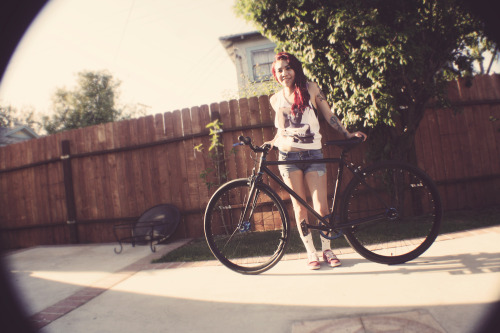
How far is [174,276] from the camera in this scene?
2377mm

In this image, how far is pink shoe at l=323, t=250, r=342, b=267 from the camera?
6.92 feet

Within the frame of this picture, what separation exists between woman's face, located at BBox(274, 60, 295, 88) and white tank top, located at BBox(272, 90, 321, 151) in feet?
0.57

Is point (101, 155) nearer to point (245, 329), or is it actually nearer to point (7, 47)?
point (7, 47)

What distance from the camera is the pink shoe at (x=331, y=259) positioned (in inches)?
83.0

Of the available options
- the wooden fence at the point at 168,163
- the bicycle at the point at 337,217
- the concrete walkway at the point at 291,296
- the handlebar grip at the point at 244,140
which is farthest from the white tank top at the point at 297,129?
the wooden fence at the point at 168,163

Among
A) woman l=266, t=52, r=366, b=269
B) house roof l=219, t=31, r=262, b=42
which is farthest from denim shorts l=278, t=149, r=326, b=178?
house roof l=219, t=31, r=262, b=42

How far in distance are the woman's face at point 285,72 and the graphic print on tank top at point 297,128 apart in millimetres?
241

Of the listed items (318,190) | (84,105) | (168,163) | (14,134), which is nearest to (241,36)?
(168,163)

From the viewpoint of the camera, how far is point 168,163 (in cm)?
444

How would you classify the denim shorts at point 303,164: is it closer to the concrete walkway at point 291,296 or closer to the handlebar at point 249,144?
the handlebar at point 249,144

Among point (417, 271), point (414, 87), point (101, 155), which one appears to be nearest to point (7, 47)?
point (417, 271)

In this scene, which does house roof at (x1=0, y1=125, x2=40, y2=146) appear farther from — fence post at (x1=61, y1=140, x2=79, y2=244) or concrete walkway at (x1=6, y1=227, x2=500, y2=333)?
concrete walkway at (x1=6, y1=227, x2=500, y2=333)

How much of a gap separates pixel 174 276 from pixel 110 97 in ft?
→ 63.3

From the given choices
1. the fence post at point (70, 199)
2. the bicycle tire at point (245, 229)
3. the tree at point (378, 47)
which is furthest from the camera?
the fence post at point (70, 199)
